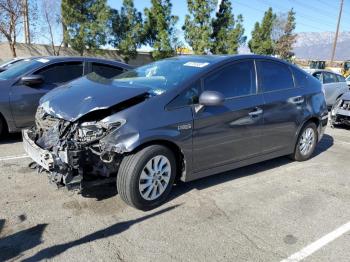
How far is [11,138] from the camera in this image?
654 cm

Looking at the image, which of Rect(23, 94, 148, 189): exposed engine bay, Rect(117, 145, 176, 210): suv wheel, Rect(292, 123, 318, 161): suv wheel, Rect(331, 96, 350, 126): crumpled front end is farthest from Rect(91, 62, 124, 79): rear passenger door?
Rect(331, 96, 350, 126): crumpled front end

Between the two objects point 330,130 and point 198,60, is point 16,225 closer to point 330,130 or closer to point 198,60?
point 198,60

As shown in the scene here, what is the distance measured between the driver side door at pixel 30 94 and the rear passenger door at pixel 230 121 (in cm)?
324

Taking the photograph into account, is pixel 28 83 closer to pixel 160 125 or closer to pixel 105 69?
pixel 105 69

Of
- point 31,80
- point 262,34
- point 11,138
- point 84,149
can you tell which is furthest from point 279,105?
point 262,34

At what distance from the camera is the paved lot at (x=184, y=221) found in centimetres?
318

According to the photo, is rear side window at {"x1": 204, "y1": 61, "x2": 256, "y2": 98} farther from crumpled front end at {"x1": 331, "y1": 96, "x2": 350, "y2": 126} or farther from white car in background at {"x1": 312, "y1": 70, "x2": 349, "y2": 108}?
white car in background at {"x1": 312, "y1": 70, "x2": 349, "y2": 108}

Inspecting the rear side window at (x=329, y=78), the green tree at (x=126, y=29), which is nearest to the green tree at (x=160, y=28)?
the green tree at (x=126, y=29)

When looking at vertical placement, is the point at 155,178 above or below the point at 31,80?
below

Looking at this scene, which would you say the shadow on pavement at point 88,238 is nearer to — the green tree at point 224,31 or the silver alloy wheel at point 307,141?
the silver alloy wheel at point 307,141

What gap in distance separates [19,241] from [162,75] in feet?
7.88

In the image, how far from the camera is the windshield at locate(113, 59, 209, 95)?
4160 millimetres

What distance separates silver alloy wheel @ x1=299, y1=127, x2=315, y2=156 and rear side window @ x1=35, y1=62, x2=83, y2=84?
13.1 ft

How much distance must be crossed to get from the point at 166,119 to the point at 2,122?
3.53 metres
